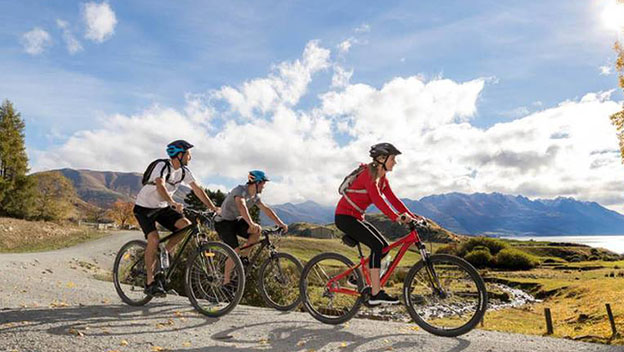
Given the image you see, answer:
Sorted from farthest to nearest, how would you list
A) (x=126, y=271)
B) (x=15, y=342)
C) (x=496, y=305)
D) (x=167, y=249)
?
(x=496, y=305) → (x=126, y=271) → (x=167, y=249) → (x=15, y=342)

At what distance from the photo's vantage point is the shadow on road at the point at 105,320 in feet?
23.2

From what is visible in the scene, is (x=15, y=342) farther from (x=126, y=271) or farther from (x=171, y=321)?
(x=126, y=271)

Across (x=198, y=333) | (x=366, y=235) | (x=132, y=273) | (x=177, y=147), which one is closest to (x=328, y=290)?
(x=366, y=235)

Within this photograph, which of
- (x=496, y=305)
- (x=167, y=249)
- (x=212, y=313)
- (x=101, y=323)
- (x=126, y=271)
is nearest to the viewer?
(x=101, y=323)

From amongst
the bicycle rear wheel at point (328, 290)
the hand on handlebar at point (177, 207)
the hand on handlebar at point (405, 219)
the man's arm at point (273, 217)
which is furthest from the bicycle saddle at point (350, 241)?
the hand on handlebar at point (177, 207)

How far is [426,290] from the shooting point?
7.29 meters

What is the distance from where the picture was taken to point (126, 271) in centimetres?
991

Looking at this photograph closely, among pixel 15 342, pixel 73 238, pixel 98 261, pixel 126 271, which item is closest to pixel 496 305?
pixel 98 261

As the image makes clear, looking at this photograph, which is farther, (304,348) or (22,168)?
(22,168)

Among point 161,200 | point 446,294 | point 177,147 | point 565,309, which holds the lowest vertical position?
point 565,309

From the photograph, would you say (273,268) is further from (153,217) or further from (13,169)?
(13,169)

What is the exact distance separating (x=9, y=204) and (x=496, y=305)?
53.9 metres

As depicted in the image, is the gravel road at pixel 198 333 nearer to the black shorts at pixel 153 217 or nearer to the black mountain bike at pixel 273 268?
the black mountain bike at pixel 273 268

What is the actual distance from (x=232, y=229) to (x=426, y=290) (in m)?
4.57
